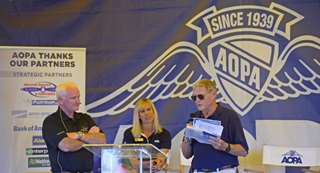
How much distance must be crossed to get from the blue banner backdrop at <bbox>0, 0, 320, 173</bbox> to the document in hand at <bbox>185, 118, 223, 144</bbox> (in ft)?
6.66

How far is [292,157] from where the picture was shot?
18.5ft

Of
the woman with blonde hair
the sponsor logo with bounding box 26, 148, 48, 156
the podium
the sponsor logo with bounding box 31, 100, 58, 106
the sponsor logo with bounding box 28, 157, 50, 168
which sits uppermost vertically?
the sponsor logo with bounding box 31, 100, 58, 106

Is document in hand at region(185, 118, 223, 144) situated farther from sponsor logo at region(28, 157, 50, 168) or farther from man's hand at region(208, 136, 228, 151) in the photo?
→ sponsor logo at region(28, 157, 50, 168)

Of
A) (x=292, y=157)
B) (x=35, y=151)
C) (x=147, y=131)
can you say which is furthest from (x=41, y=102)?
(x=292, y=157)

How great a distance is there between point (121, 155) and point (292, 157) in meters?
2.93

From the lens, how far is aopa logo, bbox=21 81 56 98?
5.59 metres

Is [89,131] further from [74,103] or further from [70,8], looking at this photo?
[70,8]

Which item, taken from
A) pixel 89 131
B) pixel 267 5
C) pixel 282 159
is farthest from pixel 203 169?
pixel 267 5

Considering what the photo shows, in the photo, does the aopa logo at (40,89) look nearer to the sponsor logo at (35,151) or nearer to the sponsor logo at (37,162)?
the sponsor logo at (35,151)

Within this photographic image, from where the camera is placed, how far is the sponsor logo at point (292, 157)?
5648 millimetres

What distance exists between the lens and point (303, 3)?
19.7 feet

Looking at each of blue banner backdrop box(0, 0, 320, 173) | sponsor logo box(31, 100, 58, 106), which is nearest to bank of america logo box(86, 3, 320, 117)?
blue banner backdrop box(0, 0, 320, 173)

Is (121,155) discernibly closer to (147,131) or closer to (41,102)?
(147,131)

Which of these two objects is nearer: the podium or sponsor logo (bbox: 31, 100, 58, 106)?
the podium
